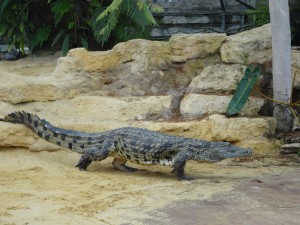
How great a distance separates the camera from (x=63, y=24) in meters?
11.7

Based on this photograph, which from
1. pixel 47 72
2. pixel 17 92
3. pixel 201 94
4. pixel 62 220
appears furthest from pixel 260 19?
pixel 62 220

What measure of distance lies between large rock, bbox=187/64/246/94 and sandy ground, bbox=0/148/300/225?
49.1 inches

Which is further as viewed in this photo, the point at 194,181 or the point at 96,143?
the point at 96,143

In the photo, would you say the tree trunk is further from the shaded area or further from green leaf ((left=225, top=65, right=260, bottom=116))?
the shaded area

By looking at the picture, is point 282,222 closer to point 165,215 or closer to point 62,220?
point 165,215

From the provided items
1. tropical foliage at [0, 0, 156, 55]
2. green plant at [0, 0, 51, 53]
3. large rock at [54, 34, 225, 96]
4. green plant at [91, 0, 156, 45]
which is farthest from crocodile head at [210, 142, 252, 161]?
green plant at [0, 0, 51, 53]

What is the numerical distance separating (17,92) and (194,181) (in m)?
2.95

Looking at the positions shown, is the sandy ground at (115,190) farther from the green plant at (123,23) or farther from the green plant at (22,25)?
the green plant at (22,25)

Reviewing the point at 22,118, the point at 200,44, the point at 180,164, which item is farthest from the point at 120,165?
the point at 200,44

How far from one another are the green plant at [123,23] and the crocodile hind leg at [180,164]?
11.1 feet

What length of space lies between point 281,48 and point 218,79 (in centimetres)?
100

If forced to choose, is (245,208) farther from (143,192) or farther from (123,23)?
(123,23)

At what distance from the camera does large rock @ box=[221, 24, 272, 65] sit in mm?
8922

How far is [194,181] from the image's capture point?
21.8ft
